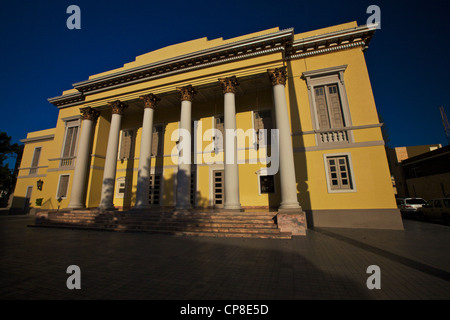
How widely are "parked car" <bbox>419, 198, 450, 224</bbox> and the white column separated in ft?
31.2

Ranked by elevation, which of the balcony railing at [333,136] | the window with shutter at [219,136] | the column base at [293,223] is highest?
the window with shutter at [219,136]

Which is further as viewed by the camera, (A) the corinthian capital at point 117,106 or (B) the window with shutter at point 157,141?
(B) the window with shutter at point 157,141

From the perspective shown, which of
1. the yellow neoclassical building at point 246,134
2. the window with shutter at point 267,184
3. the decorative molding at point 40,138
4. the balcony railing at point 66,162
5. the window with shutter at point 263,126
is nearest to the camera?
the yellow neoclassical building at point 246,134

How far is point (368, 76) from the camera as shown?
1105cm

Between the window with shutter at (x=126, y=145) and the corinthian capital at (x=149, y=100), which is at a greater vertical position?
the corinthian capital at (x=149, y=100)

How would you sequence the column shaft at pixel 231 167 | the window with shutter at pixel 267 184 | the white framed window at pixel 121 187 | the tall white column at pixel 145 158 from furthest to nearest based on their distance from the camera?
the white framed window at pixel 121 187 → the window with shutter at pixel 267 184 → the tall white column at pixel 145 158 → the column shaft at pixel 231 167

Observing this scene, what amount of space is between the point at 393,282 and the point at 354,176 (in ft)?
26.4

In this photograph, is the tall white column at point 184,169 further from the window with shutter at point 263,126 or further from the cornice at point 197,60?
the window with shutter at point 263,126

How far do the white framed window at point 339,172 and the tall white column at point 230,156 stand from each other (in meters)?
5.25

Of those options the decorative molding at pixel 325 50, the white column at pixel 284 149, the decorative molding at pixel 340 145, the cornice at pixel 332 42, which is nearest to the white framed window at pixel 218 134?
the white column at pixel 284 149

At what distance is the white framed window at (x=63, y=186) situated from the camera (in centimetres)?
1544

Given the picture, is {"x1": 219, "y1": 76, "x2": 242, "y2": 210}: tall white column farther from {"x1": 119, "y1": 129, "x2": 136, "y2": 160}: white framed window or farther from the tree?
A: the tree
